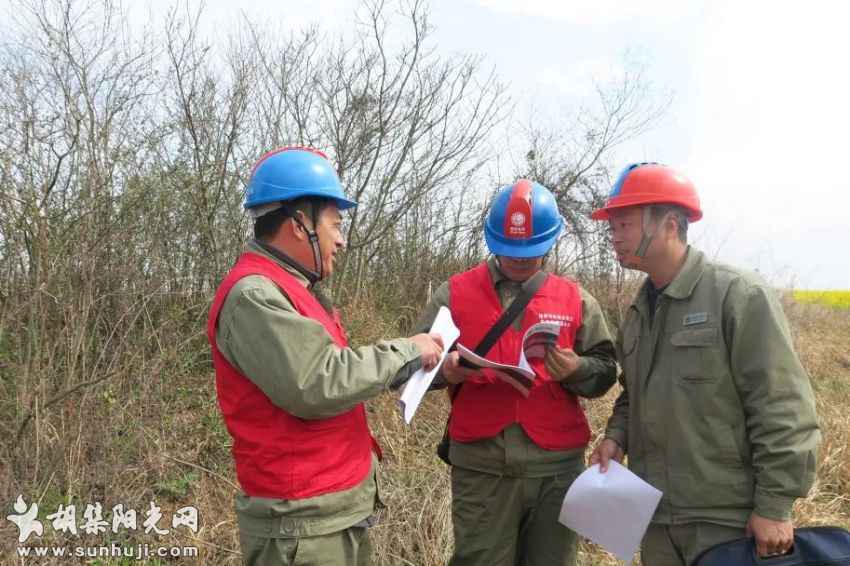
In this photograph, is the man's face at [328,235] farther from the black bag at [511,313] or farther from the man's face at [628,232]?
the man's face at [628,232]

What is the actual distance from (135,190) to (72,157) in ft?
1.74

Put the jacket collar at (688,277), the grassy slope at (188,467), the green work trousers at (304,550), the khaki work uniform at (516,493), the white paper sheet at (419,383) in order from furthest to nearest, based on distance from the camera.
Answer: the grassy slope at (188,467), the khaki work uniform at (516,493), the jacket collar at (688,277), the white paper sheet at (419,383), the green work trousers at (304,550)

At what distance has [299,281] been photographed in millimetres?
2152

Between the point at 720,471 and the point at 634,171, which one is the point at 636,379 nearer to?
the point at 720,471

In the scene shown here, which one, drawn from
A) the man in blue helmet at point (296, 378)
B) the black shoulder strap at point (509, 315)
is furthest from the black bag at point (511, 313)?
the man in blue helmet at point (296, 378)

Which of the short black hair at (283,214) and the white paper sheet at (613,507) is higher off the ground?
the short black hair at (283,214)

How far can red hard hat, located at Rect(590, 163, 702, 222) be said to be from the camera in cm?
242

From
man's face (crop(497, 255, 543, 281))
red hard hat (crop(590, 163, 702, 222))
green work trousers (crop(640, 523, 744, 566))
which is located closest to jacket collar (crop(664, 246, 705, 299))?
red hard hat (crop(590, 163, 702, 222))

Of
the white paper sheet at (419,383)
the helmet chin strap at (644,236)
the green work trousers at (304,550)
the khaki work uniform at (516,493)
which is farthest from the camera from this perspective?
the khaki work uniform at (516,493)

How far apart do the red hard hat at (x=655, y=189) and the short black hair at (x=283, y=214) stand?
120 cm

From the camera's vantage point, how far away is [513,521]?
281 centimetres

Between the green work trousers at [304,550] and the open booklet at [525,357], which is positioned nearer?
the green work trousers at [304,550]

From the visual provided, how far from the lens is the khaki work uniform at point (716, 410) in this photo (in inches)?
81.0

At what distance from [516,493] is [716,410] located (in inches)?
38.5
